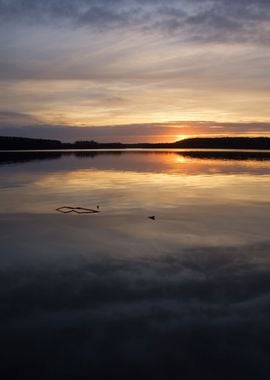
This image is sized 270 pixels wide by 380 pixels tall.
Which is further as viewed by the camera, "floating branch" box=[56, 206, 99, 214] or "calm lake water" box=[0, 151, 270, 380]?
"floating branch" box=[56, 206, 99, 214]

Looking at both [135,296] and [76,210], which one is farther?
[76,210]

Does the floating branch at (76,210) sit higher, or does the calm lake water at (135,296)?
the floating branch at (76,210)

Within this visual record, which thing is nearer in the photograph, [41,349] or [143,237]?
[41,349]

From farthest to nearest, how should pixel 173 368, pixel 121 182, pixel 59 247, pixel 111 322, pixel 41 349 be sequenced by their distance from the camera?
pixel 121 182 → pixel 59 247 → pixel 111 322 → pixel 41 349 → pixel 173 368

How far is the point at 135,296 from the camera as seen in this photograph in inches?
322

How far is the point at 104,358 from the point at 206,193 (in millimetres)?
18006

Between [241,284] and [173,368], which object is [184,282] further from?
[173,368]

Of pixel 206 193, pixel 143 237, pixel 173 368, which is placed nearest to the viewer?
pixel 173 368

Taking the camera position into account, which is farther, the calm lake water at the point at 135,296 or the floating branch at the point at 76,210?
the floating branch at the point at 76,210

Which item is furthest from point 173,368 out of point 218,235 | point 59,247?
point 218,235

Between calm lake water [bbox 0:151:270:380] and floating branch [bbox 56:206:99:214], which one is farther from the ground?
floating branch [bbox 56:206:99:214]

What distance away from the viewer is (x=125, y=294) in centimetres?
827

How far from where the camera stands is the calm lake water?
20.0ft

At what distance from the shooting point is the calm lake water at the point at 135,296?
20.0 feet
